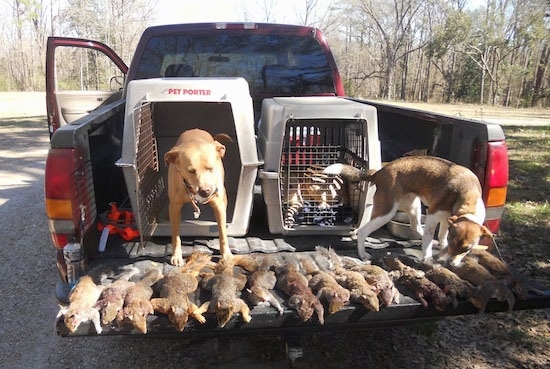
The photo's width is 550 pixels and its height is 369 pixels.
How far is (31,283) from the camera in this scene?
14.4 feet

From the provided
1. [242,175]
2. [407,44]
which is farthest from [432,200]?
[407,44]

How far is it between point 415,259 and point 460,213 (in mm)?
438

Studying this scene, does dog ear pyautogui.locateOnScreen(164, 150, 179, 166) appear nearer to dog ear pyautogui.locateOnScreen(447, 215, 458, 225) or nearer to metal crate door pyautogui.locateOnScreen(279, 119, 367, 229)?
metal crate door pyautogui.locateOnScreen(279, 119, 367, 229)

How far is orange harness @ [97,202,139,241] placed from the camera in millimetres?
3043

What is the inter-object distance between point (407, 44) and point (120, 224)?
1604 inches

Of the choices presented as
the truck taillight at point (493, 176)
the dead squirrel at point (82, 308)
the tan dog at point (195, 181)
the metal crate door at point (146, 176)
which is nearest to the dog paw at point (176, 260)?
the tan dog at point (195, 181)

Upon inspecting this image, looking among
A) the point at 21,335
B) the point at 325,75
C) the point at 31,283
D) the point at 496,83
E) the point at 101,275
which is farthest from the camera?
the point at 496,83

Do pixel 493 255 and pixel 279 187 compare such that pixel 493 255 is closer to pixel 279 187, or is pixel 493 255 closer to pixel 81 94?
pixel 279 187

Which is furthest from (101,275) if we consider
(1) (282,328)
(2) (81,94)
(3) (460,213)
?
(2) (81,94)

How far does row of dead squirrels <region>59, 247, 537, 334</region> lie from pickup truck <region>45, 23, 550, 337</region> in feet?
0.17

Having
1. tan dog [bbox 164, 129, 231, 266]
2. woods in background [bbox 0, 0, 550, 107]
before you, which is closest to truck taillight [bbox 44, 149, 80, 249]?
tan dog [bbox 164, 129, 231, 266]

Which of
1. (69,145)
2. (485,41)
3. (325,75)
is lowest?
(69,145)

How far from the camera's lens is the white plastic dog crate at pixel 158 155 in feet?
9.59

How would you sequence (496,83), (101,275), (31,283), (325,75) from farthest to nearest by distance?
(496,83) < (325,75) < (31,283) < (101,275)
